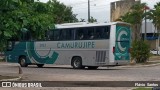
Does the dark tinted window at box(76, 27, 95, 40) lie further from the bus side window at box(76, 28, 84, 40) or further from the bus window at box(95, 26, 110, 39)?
the bus window at box(95, 26, 110, 39)

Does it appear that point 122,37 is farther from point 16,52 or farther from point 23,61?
point 16,52

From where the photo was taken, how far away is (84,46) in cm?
2808

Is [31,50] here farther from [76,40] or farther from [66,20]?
[66,20]

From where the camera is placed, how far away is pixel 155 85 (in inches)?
269

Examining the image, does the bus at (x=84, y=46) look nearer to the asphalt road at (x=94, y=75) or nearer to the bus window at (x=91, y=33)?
the bus window at (x=91, y=33)

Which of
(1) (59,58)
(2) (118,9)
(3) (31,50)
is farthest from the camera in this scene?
(2) (118,9)

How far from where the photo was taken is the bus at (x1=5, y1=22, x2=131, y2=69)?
26.8m

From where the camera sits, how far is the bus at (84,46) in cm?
2683

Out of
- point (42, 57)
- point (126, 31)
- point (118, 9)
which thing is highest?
point (118, 9)

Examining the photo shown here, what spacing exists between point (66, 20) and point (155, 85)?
5661cm

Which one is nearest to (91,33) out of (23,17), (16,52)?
(16,52)

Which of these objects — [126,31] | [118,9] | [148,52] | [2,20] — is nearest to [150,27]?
[118,9]

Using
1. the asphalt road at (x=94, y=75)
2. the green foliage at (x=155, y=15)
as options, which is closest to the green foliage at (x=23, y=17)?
the asphalt road at (x=94, y=75)

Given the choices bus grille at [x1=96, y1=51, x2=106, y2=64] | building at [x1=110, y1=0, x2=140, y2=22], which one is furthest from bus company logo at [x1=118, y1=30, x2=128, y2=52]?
building at [x1=110, y1=0, x2=140, y2=22]
